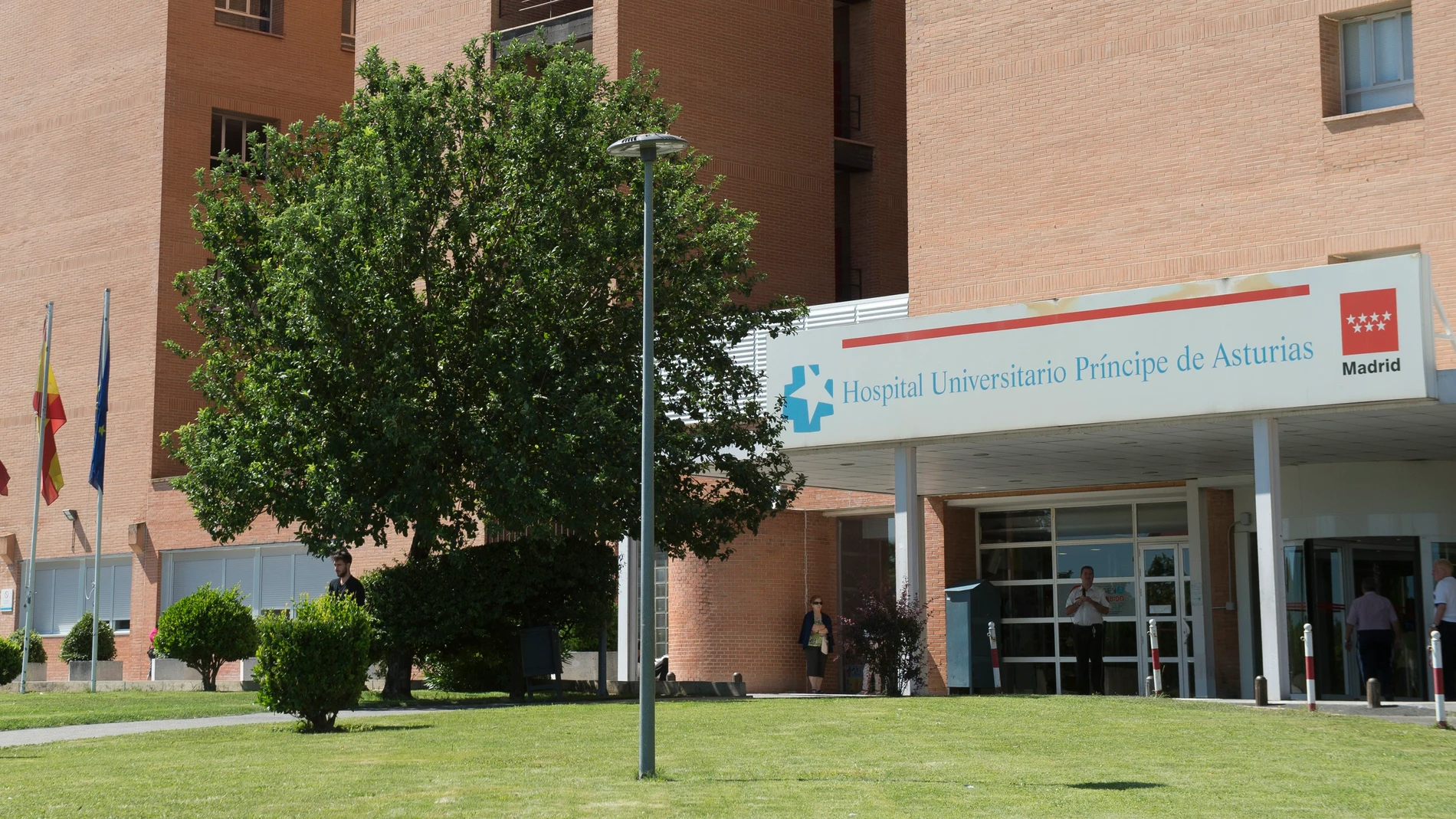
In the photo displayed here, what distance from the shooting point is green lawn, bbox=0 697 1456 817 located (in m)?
10.7

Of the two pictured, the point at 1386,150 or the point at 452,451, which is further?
the point at 1386,150

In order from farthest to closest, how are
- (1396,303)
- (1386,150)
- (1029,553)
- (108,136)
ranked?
(108,136), (1029,553), (1386,150), (1396,303)

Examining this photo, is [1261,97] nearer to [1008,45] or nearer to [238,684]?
[1008,45]

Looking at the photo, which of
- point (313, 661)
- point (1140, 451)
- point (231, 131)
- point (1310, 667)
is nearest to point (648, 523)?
point (313, 661)

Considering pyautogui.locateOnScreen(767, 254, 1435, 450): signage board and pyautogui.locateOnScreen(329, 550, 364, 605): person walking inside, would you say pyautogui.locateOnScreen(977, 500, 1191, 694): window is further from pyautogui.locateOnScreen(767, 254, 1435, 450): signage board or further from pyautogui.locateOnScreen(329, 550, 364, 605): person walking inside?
pyautogui.locateOnScreen(329, 550, 364, 605): person walking inside

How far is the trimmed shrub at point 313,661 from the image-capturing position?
16.0 meters

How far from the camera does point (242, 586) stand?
3919cm

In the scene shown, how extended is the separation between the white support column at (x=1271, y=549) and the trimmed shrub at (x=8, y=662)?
22.2m

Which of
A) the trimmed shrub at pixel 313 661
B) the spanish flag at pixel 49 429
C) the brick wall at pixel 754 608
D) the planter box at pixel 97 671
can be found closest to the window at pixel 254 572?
the planter box at pixel 97 671

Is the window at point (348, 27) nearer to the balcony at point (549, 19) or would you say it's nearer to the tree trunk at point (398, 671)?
the balcony at point (549, 19)

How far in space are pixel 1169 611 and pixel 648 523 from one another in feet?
55.8

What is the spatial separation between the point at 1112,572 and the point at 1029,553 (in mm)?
1614

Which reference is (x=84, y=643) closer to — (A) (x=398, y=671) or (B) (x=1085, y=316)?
(A) (x=398, y=671)

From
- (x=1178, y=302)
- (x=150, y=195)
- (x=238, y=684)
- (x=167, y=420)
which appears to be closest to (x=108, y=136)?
(x=150, y=195)
